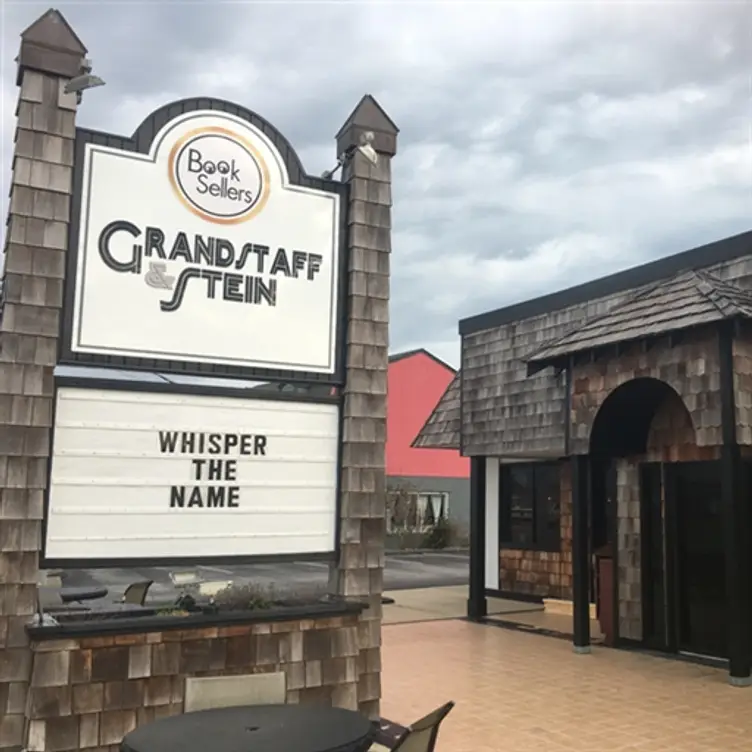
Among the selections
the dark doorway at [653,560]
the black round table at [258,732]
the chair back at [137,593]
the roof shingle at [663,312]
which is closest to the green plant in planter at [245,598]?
the black round table at [258,732]

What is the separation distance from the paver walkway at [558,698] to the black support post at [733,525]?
14.4 inches

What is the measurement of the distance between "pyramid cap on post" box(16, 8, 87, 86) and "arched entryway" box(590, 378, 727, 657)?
7120 mm

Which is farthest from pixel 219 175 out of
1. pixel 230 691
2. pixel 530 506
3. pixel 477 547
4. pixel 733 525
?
pixel 530 506

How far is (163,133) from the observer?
6070 millimetres

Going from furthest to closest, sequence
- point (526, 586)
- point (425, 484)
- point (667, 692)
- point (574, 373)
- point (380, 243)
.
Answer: point (425, 484)
point (526, 586)
point (574, 373)
point (667, 692)
point (380, 243)

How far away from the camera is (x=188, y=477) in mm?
6020

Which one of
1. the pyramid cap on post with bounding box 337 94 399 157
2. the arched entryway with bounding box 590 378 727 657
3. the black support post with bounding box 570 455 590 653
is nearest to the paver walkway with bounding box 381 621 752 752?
the black support post with bounding box 570 455 590 653

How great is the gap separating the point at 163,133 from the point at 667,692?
6.96 meters

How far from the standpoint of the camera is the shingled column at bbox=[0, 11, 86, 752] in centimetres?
528

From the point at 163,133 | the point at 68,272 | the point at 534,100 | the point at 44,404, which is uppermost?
the point at 534,100

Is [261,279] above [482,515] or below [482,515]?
above

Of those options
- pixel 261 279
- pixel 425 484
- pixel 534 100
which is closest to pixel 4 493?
pixel 261 279

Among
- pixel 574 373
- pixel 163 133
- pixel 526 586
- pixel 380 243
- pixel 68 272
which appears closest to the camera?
pixel 68 272

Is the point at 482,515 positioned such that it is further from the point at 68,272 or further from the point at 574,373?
the point at 68,272
